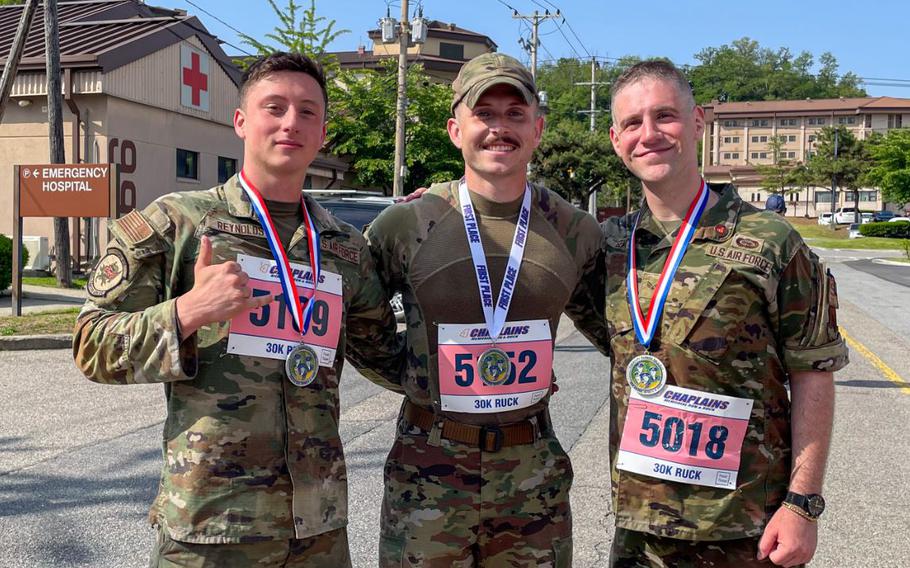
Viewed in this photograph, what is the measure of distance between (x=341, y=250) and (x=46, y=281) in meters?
17.6

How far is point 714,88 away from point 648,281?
14421 centimetres

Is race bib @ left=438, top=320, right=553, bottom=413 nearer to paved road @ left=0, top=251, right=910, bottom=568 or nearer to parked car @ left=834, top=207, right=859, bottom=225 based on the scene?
paved road @ left=0, top=251, right=910, bottom=568

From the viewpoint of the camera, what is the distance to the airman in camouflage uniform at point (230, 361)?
2.51 metres

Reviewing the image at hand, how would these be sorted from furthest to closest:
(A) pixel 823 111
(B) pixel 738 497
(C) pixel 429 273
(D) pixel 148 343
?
(A) pixel 823 111
(C) pixel 429 273
(B) pixel 738 497
(D) pixel 148 343

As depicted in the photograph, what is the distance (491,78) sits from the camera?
300 centimetres

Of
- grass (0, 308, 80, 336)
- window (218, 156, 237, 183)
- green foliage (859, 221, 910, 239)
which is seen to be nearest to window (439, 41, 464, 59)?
green foliage (859, 221, 910, 239)

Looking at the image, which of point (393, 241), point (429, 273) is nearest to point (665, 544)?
point (429, 273)

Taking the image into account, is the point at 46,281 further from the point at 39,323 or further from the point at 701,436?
the point at 701,436

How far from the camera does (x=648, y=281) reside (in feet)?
9.53

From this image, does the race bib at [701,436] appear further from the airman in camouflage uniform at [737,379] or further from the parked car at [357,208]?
the parked car at [357,208]

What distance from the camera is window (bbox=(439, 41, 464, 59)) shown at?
80688 millimetres

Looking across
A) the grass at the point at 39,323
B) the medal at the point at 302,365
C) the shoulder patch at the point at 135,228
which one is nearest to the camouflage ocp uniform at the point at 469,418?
the medal at the point at 302,365

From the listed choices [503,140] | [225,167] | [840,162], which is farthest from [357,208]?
[840,162]

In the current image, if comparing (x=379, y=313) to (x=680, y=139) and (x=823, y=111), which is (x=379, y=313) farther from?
(x=823, y=111)
